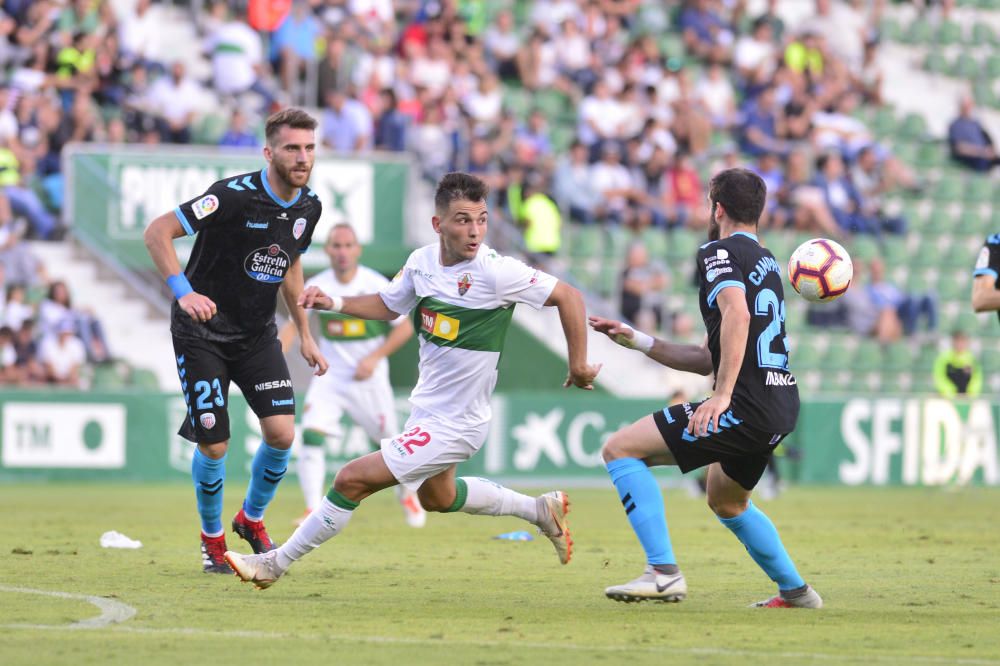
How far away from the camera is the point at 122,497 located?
18.0 meters

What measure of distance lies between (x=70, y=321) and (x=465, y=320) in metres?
12.9

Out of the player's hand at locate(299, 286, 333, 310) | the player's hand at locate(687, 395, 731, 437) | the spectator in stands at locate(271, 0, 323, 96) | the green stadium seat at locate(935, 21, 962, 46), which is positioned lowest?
the player's hand at locate(687, 395, 731, 437)

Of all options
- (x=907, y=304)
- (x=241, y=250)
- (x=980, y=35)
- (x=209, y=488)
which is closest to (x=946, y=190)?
(x=907, y=304)

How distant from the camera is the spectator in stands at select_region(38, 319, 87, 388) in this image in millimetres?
20234

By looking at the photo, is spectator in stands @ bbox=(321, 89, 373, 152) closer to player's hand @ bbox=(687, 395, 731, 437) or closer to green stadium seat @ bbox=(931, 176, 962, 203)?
green stadium seat @ bbox=(931, 176, 962, 203)

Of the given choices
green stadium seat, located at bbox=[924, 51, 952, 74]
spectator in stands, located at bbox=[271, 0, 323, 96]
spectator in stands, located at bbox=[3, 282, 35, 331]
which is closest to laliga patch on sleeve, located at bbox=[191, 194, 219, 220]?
spectator in stands, located at bbox=[3, 282, 35, 331]

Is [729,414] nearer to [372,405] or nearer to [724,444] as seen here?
[724,444]

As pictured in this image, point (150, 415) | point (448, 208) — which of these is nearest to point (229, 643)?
point (448, 208)

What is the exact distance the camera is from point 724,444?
838 cm

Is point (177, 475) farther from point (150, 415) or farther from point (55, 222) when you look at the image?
point (55, 222)

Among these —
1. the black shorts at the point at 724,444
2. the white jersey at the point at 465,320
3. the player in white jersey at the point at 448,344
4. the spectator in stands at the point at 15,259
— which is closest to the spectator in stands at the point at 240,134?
the spectator in stands at the point at 15,259

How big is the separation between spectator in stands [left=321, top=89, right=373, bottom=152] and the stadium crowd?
3cm

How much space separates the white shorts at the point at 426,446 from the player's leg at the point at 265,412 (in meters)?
1.50

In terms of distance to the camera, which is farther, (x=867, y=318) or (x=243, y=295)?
(x=867, y=318)
